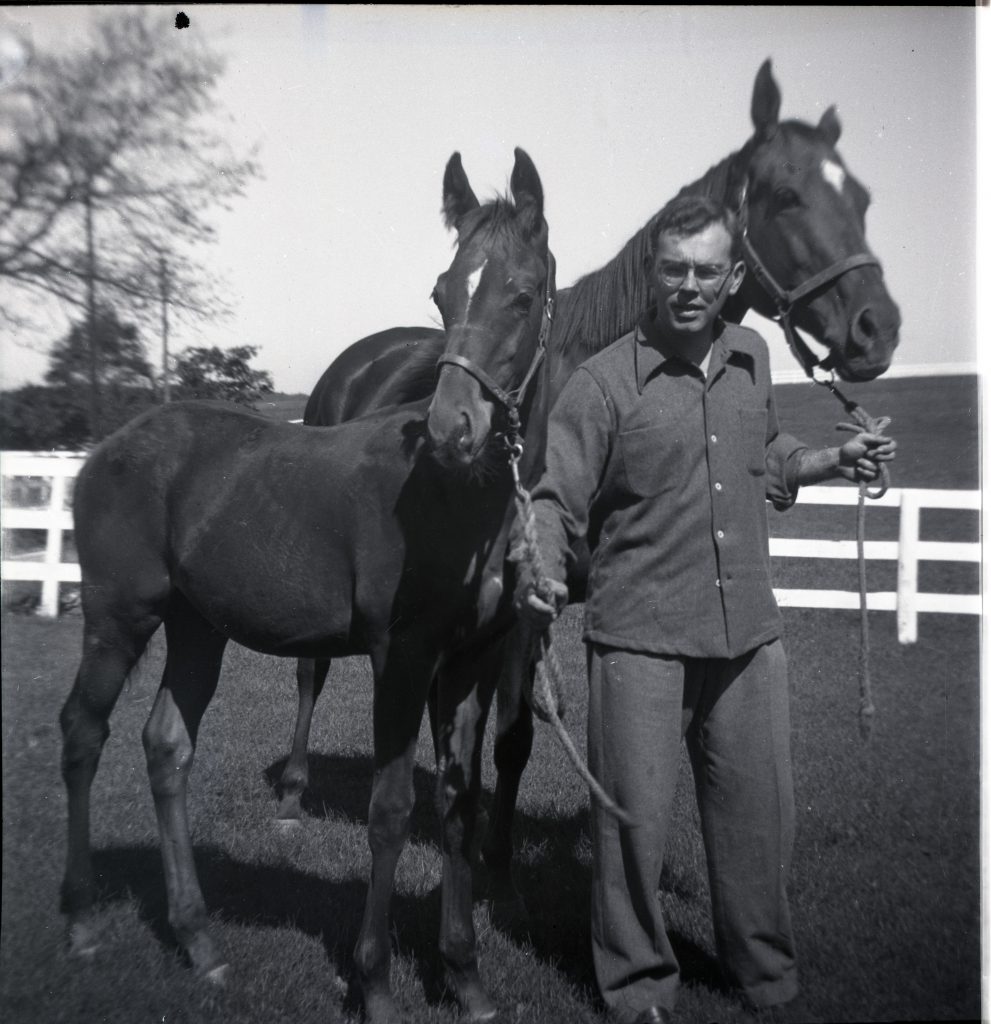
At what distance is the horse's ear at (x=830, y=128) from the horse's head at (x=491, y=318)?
1451 millimetres

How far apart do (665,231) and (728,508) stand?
83 centimetres

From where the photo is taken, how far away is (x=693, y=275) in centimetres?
264

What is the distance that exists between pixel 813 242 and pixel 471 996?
295cm

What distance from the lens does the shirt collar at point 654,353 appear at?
2785 mm

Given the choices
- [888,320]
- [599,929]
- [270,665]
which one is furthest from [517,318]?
[270,665]

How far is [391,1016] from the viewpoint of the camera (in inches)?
112

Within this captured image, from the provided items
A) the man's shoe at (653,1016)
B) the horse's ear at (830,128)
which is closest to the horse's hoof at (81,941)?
the man's shoe at (653,1016)

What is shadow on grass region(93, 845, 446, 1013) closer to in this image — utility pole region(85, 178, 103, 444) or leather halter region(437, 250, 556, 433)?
leather halter region(437, 250, 556, 433)

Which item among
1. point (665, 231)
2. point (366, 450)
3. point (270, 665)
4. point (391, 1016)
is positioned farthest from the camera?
point (270, 665)

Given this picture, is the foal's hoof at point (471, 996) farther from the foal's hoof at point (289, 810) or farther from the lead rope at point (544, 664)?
the foal's hoof at point (289, 810)

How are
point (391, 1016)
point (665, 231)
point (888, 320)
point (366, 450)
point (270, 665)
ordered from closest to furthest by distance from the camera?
point (665, 231)
point (391, 1016)
point (366, 450)
point (888, 320)
point (270, 665)

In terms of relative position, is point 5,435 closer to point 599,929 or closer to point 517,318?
point 517,318

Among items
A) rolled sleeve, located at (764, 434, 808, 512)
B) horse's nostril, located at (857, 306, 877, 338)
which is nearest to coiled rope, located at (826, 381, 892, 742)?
rolled sleeve, located at (764, 434, 808, 512)

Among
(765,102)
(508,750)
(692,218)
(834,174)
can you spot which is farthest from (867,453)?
(508,750)
